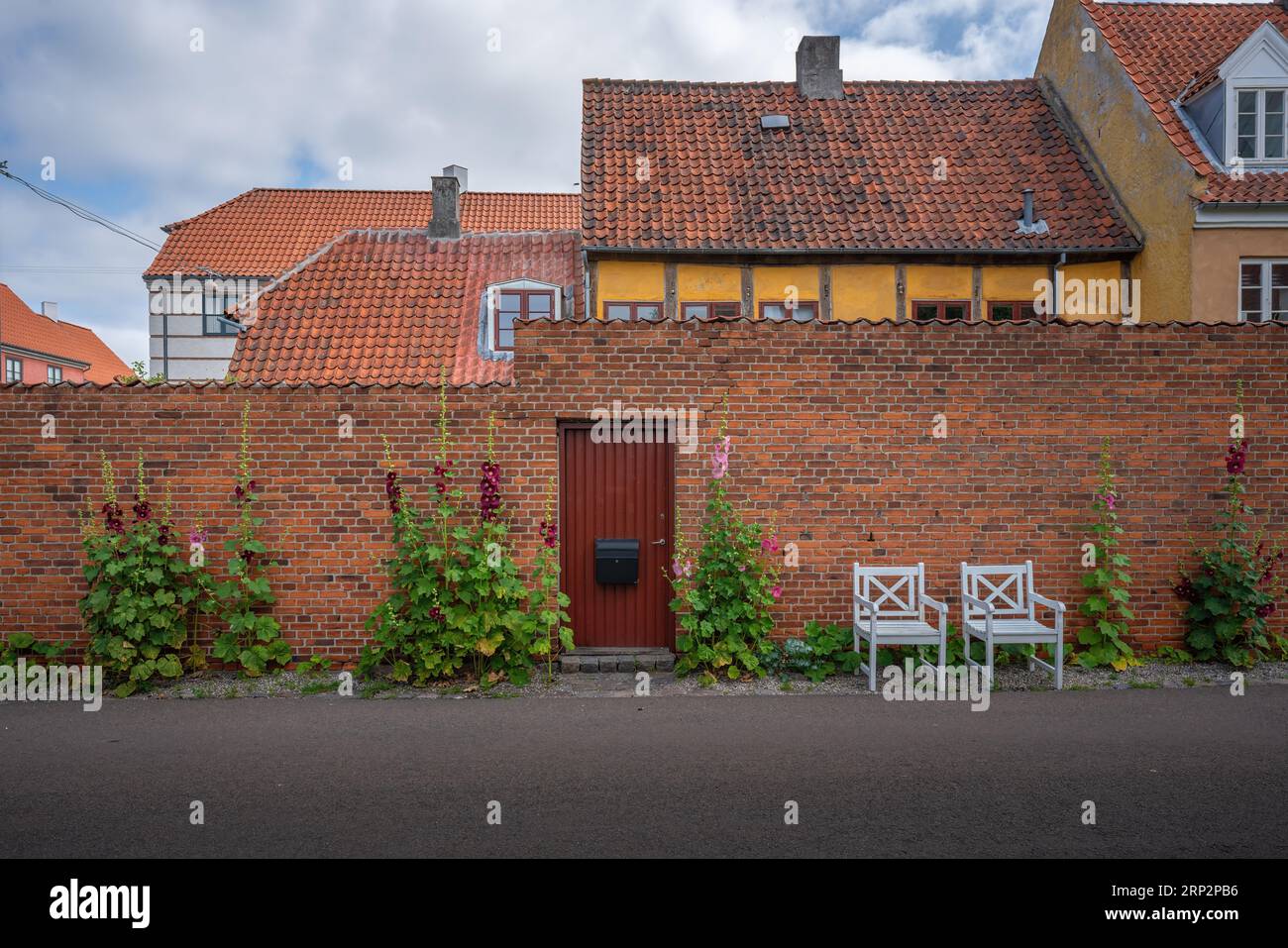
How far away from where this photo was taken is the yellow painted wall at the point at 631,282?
1336 cm

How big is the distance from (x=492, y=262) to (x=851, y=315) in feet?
26.0

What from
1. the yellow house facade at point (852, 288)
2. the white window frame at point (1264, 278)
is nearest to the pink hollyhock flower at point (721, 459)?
the yellow house facade at point (852, 288)

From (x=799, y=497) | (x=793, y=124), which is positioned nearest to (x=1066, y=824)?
(x=799, y=497)

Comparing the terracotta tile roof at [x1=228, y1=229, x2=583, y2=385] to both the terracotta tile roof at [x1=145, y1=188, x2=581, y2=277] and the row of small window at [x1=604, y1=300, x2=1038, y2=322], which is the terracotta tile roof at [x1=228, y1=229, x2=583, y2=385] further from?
the terracotta tile roof at [x1=145, y1=188, x2=581, y2=277]

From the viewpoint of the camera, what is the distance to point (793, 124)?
15633mm

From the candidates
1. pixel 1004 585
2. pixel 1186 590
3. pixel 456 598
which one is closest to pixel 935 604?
pixel 1004 585

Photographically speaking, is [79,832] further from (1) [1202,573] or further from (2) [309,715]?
(1) [1202,573]

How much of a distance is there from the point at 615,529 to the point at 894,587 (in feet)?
8.34

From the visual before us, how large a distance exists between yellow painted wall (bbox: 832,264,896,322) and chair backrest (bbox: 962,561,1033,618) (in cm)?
682

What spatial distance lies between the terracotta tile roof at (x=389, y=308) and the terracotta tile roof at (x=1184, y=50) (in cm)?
1058

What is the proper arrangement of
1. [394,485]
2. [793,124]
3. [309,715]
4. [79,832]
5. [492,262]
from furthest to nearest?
1. [492,262]
2. [793,124]
3. [394,485]
4. [309,715]
5. [79,832]

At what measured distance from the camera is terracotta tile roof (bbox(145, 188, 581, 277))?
89.4 feet

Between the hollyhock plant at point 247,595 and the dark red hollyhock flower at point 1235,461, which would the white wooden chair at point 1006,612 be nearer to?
the dark red hollyhock flower at point 1235,461
